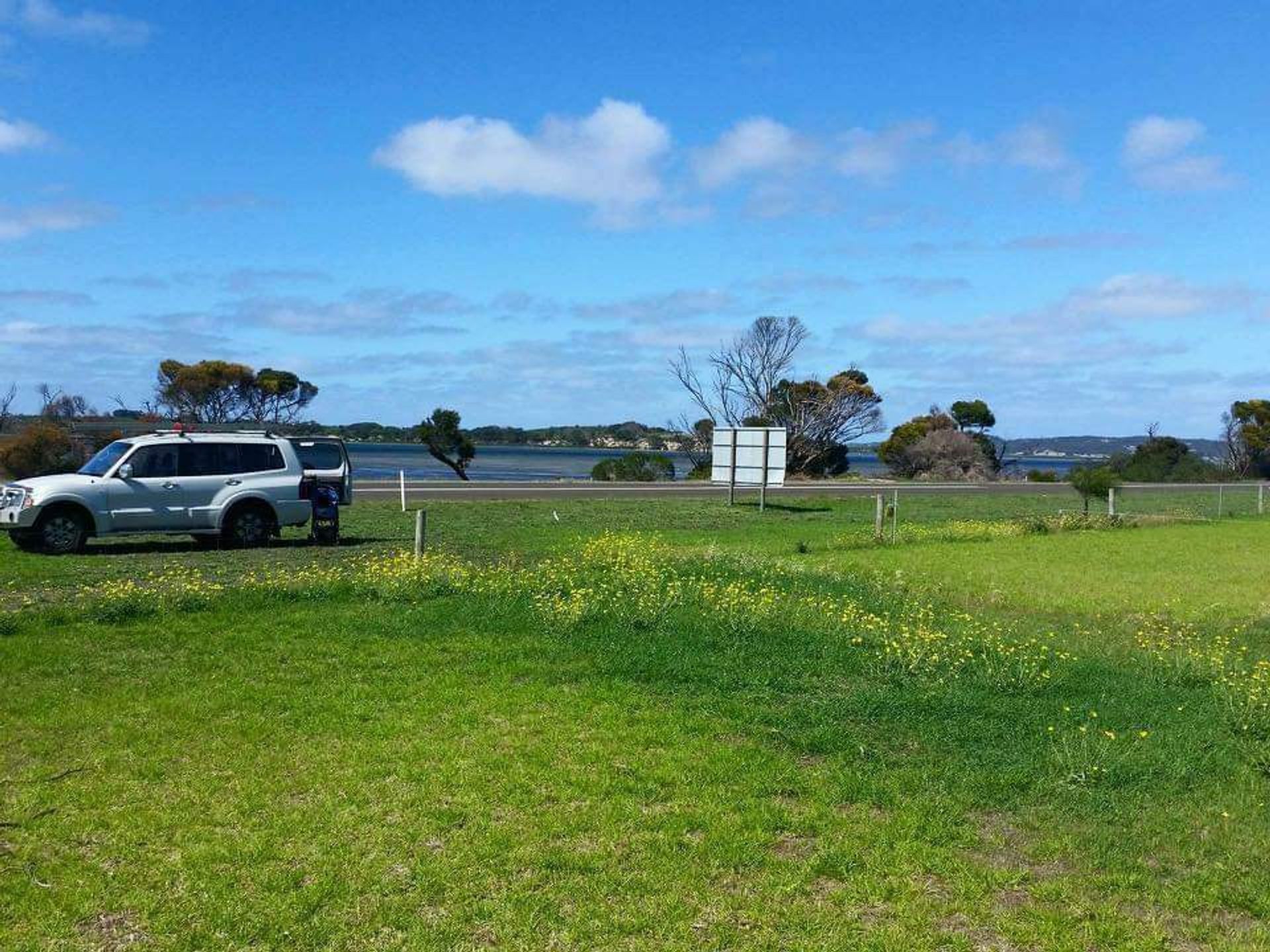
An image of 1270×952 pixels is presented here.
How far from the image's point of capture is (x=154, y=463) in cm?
1764

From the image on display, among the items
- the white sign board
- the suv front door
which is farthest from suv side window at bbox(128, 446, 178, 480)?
the white sign board

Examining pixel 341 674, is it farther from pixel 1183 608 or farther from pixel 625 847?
pixel 1183 608

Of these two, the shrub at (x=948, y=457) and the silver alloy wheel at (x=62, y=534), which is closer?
the silver alloy wheel at (x=62, y=534)

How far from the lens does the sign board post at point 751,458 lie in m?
35.8

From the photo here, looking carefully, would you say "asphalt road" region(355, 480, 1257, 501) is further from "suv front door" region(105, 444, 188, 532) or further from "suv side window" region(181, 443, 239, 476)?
"suv front door" region(105, 444, 188, 532)

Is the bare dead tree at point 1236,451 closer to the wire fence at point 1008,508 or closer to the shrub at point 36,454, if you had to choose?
the wire fence at point 1008,508

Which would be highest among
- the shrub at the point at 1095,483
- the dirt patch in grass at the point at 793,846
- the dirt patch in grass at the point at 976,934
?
the shrub at the point at 1095,483

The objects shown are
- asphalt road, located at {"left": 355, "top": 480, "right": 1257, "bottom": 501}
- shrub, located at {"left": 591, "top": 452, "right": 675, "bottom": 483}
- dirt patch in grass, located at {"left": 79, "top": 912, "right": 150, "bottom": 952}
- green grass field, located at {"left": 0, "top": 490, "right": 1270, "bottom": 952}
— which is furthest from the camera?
shrub, located at {"left": 591, "top": 452, "right": 675, "bottom": 483}

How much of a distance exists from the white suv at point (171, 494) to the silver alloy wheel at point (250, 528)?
1cm

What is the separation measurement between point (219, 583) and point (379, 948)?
9.54m

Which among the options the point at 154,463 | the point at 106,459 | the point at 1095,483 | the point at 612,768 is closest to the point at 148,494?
the point at 154,463

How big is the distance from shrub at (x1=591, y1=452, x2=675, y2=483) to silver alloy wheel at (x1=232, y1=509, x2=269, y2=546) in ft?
113

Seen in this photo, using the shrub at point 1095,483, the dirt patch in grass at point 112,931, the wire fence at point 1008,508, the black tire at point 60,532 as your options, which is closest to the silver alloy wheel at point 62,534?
the black tire at point 60,532

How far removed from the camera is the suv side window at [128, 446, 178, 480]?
17484 millimetres
